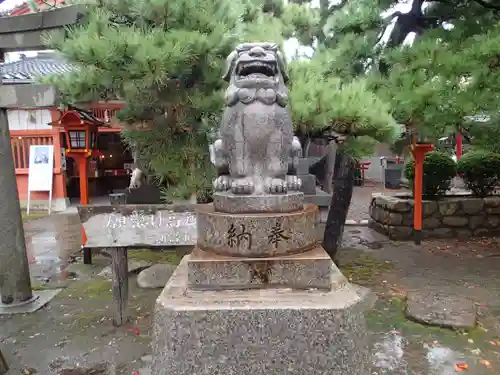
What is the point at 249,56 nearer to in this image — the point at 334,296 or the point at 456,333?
the point at 334,296

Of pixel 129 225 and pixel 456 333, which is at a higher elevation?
pixel 129 225

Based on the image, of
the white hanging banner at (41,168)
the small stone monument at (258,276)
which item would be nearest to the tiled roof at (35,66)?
the white hanging banner at (41,168)

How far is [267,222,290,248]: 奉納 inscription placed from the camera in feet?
8.20

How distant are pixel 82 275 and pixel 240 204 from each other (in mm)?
3956

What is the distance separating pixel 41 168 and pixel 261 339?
34.9 ft

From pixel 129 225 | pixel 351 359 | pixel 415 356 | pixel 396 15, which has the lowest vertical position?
pixel 415 356

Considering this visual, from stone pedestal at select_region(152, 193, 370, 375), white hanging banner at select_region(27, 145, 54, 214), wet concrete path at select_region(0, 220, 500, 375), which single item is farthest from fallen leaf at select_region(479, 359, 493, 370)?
white hanging banner at select_region(27, 145, 54, 214)

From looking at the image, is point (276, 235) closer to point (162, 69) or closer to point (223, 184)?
point (223, 184)

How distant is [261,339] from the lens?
227 centimetres

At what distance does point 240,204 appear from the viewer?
8.50 ft

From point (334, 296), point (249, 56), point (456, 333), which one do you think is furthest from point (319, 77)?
point (456, 333)

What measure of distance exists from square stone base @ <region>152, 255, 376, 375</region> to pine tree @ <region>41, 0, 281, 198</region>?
2048 millimetres

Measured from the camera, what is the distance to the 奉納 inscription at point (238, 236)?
8.20ft

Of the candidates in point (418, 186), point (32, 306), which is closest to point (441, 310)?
point (418, 186)
